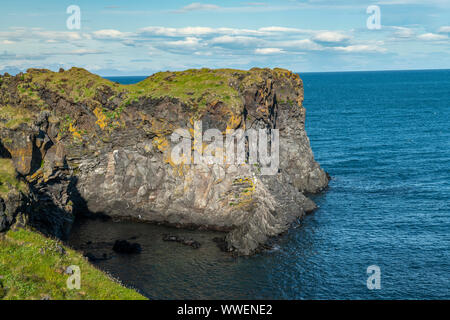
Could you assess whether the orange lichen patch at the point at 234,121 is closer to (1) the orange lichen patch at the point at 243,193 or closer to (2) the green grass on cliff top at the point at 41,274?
(1) the orange lichen patch at the point at 243,193

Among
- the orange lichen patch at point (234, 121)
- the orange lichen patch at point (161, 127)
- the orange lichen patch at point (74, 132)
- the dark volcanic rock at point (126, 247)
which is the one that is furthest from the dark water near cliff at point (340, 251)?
the orange lichen patch at point (234, 121)

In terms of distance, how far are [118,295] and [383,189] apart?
222 ft

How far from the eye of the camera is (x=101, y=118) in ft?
231

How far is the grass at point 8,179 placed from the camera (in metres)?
28.9

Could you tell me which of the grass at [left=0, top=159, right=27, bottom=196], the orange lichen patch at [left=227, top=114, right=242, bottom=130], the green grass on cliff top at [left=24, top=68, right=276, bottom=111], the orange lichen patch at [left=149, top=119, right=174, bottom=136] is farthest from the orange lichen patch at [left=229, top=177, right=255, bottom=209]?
the grass at [left=0, top=159, right=27, bottom=196]

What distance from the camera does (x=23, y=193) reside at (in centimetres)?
3017

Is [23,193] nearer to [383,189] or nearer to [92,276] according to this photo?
[92,276]

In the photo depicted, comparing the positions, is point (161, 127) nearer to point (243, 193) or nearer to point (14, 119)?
point (243, 193)

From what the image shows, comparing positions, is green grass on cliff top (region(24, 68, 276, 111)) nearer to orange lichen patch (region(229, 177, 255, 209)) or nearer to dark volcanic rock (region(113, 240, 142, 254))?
orange lichen patch (region(229, 177, 255, 209))

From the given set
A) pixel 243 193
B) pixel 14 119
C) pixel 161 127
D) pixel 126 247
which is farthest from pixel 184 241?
pixel 14 119

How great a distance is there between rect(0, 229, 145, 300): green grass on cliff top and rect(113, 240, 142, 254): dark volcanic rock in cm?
2836

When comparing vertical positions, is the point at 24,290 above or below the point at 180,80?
below
